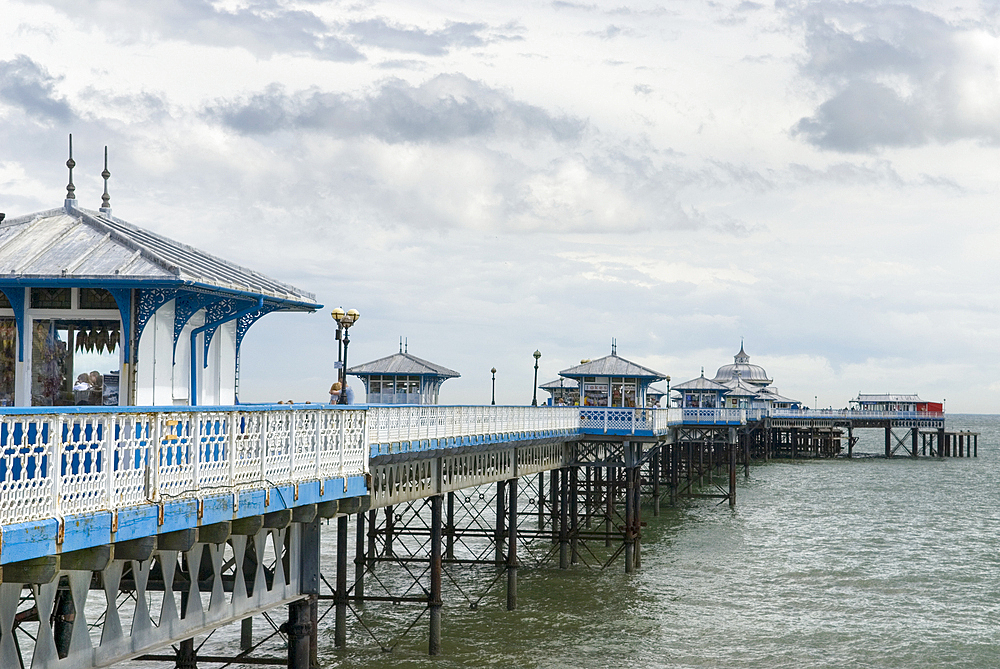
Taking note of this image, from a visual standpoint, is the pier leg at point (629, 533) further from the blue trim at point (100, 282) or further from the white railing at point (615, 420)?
the blue trim at point (100, 282)

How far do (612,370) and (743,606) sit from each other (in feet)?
40.1

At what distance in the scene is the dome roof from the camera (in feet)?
390

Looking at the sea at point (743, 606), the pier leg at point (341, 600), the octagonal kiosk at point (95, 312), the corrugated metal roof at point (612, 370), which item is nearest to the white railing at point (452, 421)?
the octagonal kiosk at point (95, 312)

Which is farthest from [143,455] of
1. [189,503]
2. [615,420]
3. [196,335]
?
[615,420]

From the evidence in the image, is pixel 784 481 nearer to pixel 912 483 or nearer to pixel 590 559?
pixel 912 483

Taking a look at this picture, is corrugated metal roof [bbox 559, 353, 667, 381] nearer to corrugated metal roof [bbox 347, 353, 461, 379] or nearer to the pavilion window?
corrugated metal roof [bbox 347, 353, 461, 379]

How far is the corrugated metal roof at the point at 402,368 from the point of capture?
1826 inches

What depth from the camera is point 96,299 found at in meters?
14.2

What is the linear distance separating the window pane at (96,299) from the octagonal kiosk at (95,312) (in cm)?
1

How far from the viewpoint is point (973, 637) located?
84.4 feet

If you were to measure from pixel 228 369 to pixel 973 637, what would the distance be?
1821cm

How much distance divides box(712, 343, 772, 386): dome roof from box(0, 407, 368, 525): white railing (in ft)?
352

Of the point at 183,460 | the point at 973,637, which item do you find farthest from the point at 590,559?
the point at 183,460

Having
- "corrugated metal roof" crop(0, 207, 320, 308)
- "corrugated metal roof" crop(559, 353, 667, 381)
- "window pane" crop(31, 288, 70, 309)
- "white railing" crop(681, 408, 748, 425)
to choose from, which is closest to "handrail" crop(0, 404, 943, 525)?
"corrugated metal roof" crop(0, 207, 320, 308)
